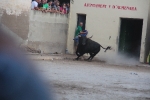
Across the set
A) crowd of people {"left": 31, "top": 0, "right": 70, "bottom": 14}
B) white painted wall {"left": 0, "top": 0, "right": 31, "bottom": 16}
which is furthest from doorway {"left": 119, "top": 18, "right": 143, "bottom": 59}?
white painted wall {"left": 0, "top": 0, "right": 31, "bottom": 16}

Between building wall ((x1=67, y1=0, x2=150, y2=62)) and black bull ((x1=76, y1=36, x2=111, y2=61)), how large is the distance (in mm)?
1767

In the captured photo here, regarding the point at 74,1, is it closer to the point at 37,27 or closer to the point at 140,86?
the point at 37,27

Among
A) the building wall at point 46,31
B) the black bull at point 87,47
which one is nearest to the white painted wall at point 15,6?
the building wall at point 46,31

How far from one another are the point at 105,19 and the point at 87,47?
261 cm

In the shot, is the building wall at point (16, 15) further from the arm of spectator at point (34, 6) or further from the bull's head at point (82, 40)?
the bull's head at point (82, 40)

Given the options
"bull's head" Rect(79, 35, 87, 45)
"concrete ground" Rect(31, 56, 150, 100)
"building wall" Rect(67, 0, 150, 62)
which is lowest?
"concrete ground" Rect(31, 56, 150, 100)

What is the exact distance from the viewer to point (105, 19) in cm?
2300

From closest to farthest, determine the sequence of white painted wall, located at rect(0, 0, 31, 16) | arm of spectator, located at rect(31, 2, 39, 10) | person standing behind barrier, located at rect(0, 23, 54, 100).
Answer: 1. person standing behind barrier, located at rect(0, 23, 54, 100)
2. white painted wall, located at rect(0, 0, 31, 16)
3. arm of spectator, located at rect(31, 2, 39, 10)

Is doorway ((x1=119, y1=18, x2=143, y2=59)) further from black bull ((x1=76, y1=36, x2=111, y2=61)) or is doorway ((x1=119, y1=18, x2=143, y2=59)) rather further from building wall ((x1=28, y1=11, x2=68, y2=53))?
building wall ((x1=28, y1=11, x2=68, y2=53))

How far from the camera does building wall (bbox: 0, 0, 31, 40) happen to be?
20.3 m

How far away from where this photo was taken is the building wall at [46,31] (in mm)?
22083

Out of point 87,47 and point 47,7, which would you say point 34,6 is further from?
point 87,47

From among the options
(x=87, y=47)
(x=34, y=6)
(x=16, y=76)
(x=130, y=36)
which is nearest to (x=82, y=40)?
(x=87, y=47)

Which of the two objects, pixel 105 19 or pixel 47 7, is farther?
pixel 105 19
